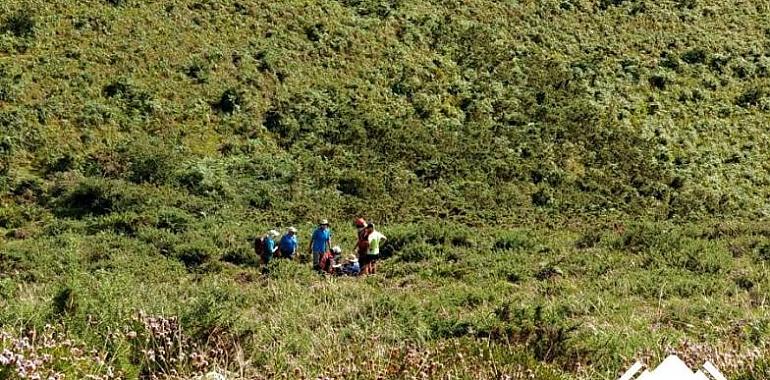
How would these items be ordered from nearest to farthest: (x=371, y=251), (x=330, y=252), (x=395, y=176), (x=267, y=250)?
(x=371, y=251) → (x=267, y=250) → (x=330, y=252) → (x=395, y=176)

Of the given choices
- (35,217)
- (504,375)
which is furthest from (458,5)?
(504,375)

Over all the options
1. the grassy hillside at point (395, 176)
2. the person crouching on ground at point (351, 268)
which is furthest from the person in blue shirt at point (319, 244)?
the grassy hillside at point (395, 176)

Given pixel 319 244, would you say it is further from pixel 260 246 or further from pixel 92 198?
pixel 92 198

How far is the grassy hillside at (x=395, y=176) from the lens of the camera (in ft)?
18.2

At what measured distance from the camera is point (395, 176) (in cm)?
2728

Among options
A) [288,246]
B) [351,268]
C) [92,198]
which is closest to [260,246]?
[288,246]

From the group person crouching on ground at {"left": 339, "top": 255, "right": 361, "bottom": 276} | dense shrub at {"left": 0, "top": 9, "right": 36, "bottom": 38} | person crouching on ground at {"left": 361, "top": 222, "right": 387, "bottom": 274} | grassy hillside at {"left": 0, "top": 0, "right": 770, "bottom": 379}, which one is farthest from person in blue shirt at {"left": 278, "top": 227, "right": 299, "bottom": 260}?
dense shrub at {"left": 0, "top": 9, "right": 36, "bottom": 38}

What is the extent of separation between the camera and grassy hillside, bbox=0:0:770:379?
5.56m

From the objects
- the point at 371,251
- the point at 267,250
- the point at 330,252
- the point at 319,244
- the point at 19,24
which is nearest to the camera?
the point at 371,251

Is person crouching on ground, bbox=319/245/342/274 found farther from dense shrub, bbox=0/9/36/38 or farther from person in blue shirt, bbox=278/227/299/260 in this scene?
dense shrub, bbox=0/9/36/38

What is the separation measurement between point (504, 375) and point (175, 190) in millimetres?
20811

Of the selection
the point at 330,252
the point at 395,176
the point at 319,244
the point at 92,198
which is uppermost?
the point at 319,244

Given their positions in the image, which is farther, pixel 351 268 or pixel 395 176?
pixel 395 176

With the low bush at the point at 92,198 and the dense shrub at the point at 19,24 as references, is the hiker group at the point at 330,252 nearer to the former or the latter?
the low bush at the point at 92,198
